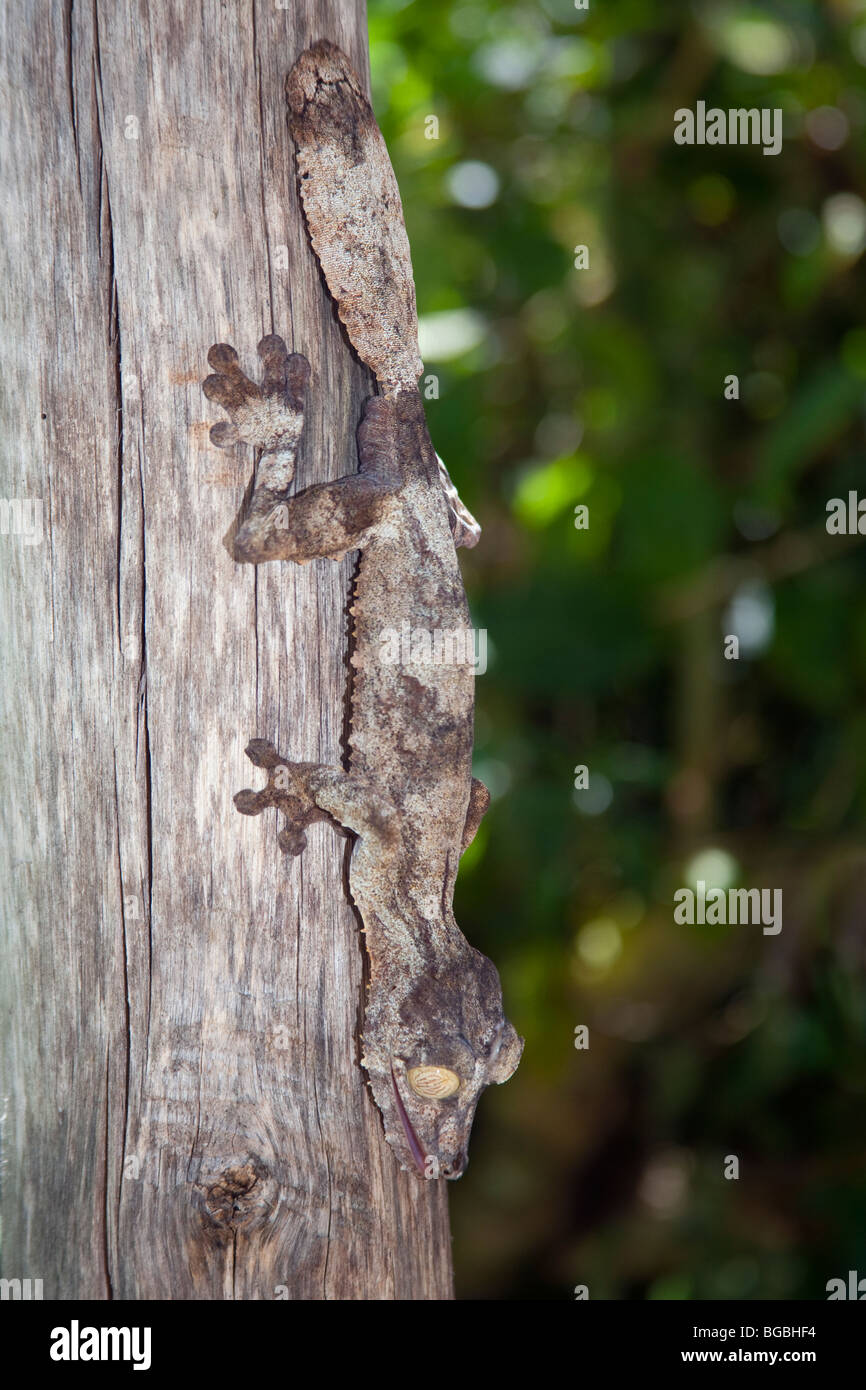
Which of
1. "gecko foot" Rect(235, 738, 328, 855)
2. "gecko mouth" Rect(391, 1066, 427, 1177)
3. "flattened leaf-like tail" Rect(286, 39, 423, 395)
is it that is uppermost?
"flattened leaf-like tail" Rect(286, 39, 423, 395)

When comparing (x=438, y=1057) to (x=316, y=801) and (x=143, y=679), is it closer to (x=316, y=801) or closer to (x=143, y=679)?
(x=316, y=801)

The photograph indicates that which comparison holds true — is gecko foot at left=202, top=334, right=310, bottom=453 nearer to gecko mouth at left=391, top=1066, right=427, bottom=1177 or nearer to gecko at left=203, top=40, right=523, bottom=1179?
gecko at left=203, top=40, right=523, bottom=1179

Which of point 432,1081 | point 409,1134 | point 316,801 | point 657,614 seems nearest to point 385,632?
point 316,801

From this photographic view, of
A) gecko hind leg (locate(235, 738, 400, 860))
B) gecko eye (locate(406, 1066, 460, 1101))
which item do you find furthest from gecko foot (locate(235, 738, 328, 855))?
gecko eye (locate(406, 1066, 460, 1101))

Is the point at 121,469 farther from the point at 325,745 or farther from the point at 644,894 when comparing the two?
the point at 644,894

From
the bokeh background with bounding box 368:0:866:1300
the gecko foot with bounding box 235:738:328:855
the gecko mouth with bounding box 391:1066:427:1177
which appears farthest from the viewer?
the bokeh background with bounding box 368:0:866:1300
